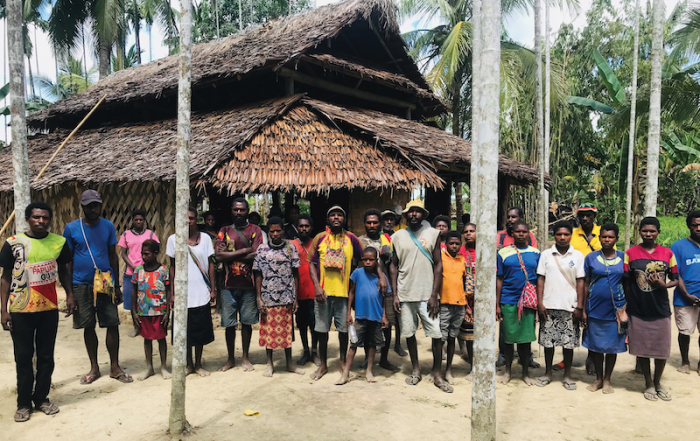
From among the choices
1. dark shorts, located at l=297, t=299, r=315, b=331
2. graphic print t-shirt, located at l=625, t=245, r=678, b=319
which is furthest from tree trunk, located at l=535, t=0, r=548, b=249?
dark shorts, located at l=297, t=299, r=315, b=331

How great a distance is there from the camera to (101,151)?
9.15 m

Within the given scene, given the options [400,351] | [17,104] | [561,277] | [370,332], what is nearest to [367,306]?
[370,332]

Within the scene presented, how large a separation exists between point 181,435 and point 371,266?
82.8 inches

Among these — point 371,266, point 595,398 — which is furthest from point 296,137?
point 595,398

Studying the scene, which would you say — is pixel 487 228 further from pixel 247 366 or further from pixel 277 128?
pixel 277 128

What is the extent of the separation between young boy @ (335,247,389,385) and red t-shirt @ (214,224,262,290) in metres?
1.08

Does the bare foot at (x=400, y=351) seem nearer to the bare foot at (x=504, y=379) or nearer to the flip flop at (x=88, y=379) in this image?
the bare foot at (x=504, y=379)

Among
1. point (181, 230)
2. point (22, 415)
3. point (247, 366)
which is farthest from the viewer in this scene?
point (247, 366)

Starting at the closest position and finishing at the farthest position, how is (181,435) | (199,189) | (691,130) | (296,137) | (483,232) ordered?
(483,232) → (181,435) → (199,189) → (296,137) → (691,130)

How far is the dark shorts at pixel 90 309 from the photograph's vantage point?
4.45 metres

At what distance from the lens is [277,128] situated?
7578 millimetres

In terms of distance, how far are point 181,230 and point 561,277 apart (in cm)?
332

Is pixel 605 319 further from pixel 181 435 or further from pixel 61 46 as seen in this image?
pixel 61 46

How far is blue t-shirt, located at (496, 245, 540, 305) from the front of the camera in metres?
4.61
